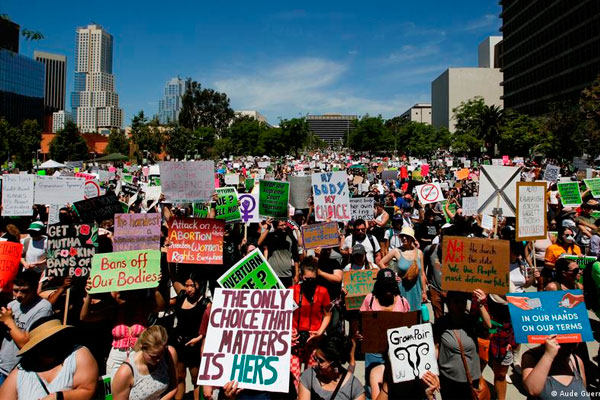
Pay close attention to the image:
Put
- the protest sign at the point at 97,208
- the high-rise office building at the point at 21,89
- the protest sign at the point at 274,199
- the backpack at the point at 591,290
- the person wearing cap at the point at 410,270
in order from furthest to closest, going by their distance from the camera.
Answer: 1. the high-rise office building at the point at 21,89
2. the protest sign at the point at 274,199
3. the protest sign at the point at 97,208
4. the person wearing cap at the point at 410,270
5. the backpack at the point at 591,290

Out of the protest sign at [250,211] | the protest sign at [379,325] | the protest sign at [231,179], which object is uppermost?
the protest sign at [231,179]

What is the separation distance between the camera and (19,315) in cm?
450

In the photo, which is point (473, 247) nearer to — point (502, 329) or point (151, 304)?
point (502, 329)

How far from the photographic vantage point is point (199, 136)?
230 feet

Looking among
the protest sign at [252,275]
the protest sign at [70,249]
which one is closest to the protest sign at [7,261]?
the protest sign at [70,249]

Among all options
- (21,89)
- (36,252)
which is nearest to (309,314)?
(36,252)

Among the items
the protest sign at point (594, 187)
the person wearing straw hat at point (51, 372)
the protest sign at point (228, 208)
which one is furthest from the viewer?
→ the protest sign at point (594, 187)

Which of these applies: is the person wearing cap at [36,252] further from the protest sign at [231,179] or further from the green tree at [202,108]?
the green tree at [202,108]

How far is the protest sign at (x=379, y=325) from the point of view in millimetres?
3963

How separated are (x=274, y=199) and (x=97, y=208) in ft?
10.0

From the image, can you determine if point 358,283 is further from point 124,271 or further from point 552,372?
point 124,271

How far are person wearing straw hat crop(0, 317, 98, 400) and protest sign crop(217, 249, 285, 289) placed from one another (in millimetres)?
1780

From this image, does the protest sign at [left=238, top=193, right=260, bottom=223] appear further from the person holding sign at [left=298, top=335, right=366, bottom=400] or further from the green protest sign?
the person holding sign at [left=298, top=335, right=366, bottom=400]

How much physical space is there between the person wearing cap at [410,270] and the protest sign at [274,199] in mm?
2475
